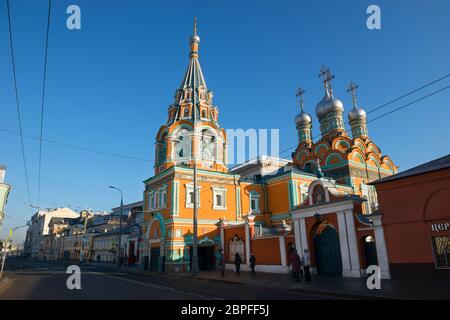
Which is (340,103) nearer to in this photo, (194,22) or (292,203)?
(292,203)

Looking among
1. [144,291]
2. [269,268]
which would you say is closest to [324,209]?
[269,268]

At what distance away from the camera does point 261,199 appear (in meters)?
31.0

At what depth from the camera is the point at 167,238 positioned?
83.3 ft

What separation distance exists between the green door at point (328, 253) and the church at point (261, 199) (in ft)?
0.18

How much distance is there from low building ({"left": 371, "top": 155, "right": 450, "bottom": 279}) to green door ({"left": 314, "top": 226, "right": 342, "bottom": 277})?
3.13 metres

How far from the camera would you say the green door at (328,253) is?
1716 cm

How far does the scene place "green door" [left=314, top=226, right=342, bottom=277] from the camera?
17.2 metres

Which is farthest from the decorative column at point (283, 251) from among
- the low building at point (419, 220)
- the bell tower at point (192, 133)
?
the bell tower at point (192, 133)

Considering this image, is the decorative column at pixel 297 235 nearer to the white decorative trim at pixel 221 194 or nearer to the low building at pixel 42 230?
the white decorative trim at pixel 221 194

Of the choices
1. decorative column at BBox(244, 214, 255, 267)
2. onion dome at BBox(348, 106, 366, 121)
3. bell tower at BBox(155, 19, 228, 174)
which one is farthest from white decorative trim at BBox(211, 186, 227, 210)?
onion dome at BBox(348, 106, 366, 121)

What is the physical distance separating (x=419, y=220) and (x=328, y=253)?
550cm

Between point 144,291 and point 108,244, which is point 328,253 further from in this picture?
point 108,244

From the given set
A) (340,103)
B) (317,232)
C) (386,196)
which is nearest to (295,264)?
(317,232)
